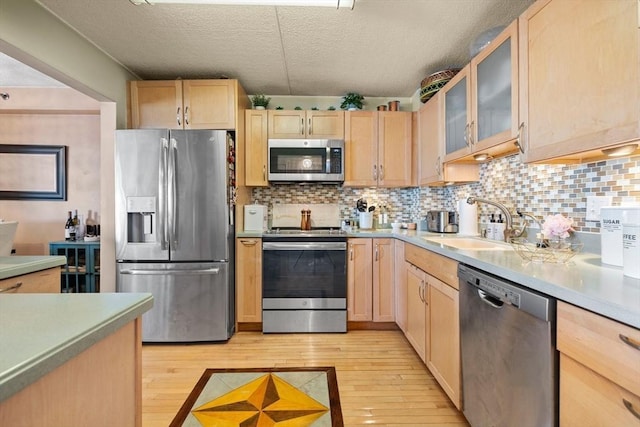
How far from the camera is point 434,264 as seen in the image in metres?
1.84

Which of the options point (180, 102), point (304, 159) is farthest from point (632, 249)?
point (180, 102)

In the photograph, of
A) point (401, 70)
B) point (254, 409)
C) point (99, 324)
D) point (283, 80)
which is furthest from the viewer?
point (283, 80)

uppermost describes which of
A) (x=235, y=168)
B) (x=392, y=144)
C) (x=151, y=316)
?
(x=392, y=144)

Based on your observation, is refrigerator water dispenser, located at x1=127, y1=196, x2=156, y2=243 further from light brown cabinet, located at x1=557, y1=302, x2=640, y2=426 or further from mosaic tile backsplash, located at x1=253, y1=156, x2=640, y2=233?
light brown cabinet, located at x1=557, y1=302, x2=640, y2=426

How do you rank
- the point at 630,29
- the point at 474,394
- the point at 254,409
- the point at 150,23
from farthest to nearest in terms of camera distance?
the point at 150,23
the point at 254,409
the point at 474,394
the point at 630,29

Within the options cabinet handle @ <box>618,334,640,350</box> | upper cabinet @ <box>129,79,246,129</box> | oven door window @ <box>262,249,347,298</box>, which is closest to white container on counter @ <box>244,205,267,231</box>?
oven door window @ <box>262,249,347,298</box>

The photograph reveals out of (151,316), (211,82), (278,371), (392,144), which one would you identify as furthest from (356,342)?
(211,82)

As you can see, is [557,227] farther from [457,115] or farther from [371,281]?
[371,281]

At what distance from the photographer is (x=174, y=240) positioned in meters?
2.46

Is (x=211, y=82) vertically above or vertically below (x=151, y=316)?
above

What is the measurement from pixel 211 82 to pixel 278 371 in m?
2.53

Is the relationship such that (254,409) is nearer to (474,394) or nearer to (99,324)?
(474,394)

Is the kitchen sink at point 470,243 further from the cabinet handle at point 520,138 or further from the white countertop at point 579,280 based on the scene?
the cabinet handle at point 520,138

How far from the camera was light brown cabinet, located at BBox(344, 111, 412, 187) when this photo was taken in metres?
3.02
